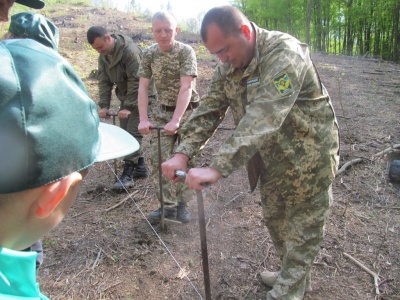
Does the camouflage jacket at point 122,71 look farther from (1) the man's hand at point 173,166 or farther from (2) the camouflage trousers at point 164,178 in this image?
(1) the man's hand at point 173,166

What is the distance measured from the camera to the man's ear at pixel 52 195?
83 centimetres

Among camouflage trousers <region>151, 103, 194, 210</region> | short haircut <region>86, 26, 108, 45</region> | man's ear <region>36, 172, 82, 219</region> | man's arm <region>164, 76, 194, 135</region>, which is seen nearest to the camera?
man's ear <region>36, 172, 82, 219</region>


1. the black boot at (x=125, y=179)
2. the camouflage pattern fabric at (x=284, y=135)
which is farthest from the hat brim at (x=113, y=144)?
the black boot at (x=125, y=179)

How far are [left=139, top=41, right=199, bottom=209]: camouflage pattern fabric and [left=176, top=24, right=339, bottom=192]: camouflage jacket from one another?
127cm

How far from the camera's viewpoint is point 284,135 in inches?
90.4

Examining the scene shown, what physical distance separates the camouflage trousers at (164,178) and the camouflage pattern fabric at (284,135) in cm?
129

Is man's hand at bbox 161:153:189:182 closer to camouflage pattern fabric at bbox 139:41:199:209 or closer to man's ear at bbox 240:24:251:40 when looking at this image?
man's ear at bbox 240:24:251:40

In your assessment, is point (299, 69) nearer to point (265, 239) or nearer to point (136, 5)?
point (265, 239)

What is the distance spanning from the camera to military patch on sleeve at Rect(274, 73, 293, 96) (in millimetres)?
1959

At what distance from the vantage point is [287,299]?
103 inches

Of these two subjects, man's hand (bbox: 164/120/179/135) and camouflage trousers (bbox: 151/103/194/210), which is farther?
camouflage trousers (bbox: 151/103/194/210)

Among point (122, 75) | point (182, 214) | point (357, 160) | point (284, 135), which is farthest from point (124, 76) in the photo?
point (357, 160)

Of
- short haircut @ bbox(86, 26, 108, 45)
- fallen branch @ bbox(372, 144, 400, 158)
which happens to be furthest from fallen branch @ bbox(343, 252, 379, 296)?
short haircut @ bbox(86, 26, 108, 45)

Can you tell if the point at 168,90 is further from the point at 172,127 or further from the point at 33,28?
the point at 33,28
